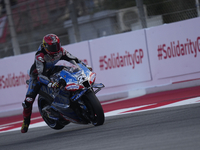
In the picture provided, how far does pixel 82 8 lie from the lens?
470 inches

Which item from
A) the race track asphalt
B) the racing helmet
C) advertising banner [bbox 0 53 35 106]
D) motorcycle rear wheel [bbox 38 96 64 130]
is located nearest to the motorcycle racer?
the racing helmet

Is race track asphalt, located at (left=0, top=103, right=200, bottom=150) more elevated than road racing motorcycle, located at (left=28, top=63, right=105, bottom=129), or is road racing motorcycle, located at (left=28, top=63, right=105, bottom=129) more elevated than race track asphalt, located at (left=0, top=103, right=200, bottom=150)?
road racing motorcycle, located at (left=28, top=63, right=105, bottom=129)

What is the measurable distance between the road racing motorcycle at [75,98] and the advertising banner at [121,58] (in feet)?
13.7

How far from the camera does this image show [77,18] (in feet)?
38.6

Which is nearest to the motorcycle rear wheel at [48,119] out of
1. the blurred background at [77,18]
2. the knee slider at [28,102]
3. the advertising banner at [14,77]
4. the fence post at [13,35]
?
the knee slider at [28,102]

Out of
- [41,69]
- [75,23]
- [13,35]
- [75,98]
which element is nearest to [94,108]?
[75,98]

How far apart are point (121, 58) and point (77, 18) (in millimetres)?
2342

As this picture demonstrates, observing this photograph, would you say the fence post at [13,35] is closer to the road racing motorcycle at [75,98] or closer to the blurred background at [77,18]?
the blurred background at [77,18]

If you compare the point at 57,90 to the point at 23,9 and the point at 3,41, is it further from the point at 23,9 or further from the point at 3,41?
the point at 3,41

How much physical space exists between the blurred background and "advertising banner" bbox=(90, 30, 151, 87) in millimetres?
850

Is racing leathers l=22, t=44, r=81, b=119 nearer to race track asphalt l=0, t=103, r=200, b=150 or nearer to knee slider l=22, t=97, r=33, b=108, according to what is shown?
knee slider l=22, t=97, r=33, b=108

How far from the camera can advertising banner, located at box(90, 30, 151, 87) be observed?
402 inches

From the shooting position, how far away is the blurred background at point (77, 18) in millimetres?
10820

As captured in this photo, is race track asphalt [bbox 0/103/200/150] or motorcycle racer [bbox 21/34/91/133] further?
motorcycle racer [bbox 21/34/91/133]
